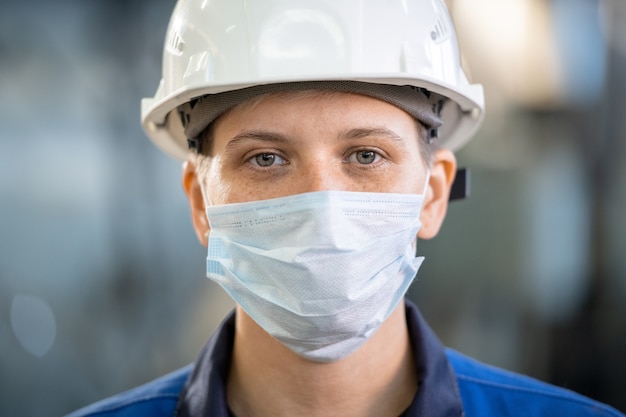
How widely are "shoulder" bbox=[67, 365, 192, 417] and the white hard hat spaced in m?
0.81

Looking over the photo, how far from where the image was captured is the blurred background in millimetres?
4133

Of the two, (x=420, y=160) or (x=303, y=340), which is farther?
(x=420, y=160)

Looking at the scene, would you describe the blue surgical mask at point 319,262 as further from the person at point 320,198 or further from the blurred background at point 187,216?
the blurred background at point 187,216

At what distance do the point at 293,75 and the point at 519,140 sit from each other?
9.82 feet

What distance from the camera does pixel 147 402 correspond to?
2.18 meters

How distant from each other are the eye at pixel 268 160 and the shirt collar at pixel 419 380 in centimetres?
56

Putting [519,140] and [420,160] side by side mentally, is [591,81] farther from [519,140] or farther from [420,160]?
[420,160]

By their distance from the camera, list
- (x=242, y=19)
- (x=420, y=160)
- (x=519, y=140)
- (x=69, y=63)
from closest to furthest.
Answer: (x=242, y=19)
(x=420, y=160)
(x=69, y=63)
(x=519, y=140)

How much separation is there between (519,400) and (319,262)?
78 centimetres

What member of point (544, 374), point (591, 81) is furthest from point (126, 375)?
point (591, 81)

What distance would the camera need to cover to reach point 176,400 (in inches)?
→ 85.2

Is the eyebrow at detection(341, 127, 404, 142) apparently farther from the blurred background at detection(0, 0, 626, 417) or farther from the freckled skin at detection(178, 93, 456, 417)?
the blurred background at detection(0, 0, 626, 417)

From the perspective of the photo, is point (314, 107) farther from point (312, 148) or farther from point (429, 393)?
point (429, 393)

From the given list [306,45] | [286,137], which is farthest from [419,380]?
[306,45]
